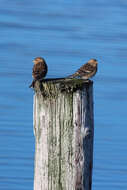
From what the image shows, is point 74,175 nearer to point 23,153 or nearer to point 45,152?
point 45,152

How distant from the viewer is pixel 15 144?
11.9 metres

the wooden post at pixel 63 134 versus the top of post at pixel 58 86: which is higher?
the top of post at pixel 58 86

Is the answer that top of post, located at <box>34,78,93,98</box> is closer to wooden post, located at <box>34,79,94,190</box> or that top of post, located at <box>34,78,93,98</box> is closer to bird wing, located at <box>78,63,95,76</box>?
wooden post, located at <box>34,79,94,190</box>

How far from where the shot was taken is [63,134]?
6.01 m

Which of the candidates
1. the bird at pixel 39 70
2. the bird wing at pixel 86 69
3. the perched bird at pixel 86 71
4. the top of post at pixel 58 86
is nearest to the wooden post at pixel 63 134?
the top of post at pixel 58 86

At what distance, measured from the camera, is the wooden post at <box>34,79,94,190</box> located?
237 inches

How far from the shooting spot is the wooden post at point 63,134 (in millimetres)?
6012

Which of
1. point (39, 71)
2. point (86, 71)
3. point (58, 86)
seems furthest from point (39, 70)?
point (58, 86)

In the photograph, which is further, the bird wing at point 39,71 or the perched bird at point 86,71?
the perched bird at point 86,71

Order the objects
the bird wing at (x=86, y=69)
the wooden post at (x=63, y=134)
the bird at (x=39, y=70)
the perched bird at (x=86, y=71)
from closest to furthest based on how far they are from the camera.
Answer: the wooden post at (x=63, y=134) < the bird at (x=39, y=70) < the perched bird at (x=86, y=71) < the bird wing at (x=86, y=69)

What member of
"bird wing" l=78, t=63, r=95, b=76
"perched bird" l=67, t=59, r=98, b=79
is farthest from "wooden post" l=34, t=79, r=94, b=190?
"bird wing" l=78, t=63, r=95, b=76

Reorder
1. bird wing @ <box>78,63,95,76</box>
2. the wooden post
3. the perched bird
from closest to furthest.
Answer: the wooden post
the perched bird
bird wing @ <box>78,63,95,76</box>

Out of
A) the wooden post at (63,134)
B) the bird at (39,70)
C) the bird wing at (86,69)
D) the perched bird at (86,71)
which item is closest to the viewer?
the wooden post at (63,134)

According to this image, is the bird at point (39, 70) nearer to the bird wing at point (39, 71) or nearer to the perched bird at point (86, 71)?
the bird wing at point (39, 71)
